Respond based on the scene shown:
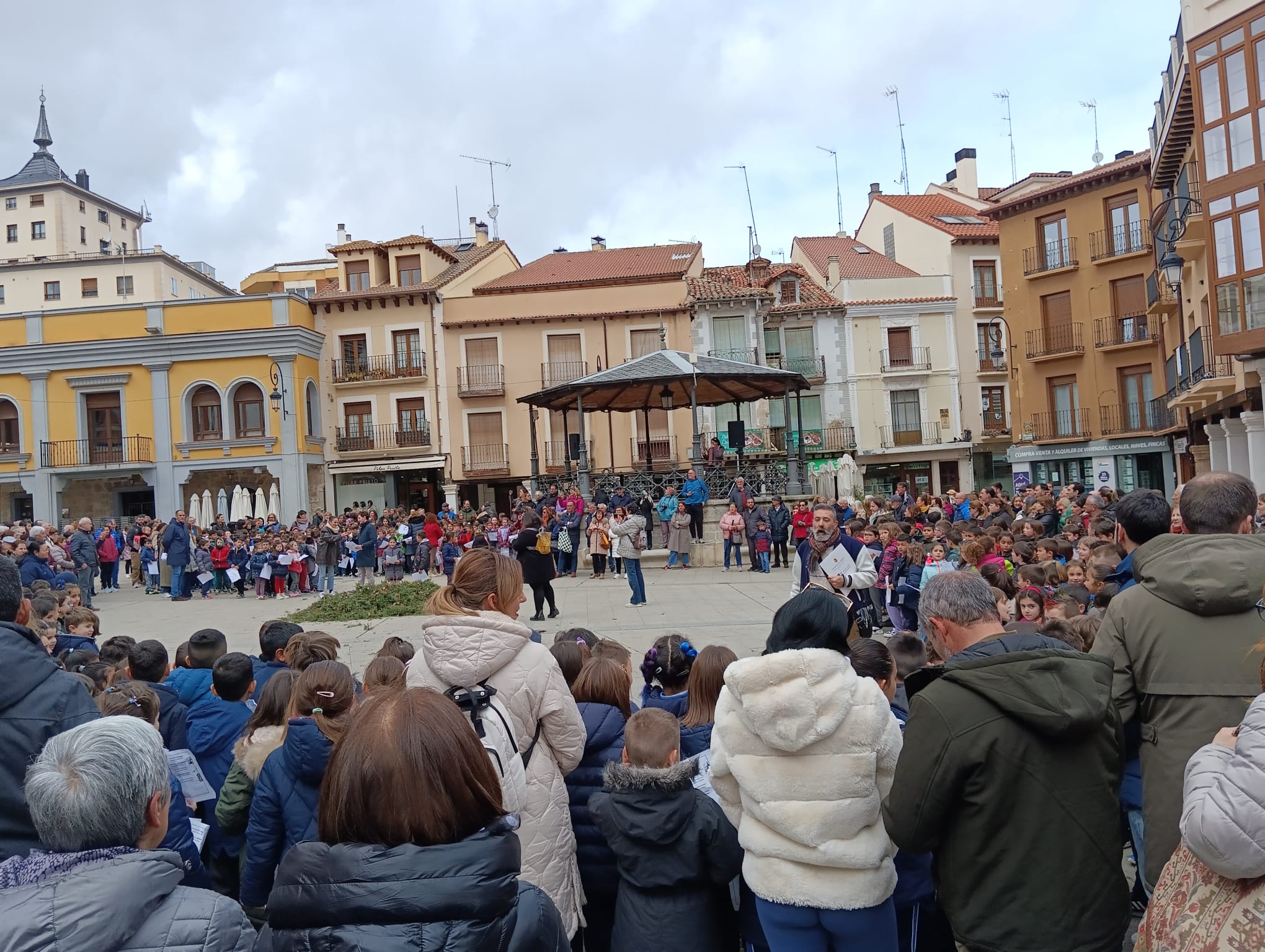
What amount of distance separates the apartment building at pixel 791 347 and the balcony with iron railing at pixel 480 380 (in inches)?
282

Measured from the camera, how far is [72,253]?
48812 millimetres

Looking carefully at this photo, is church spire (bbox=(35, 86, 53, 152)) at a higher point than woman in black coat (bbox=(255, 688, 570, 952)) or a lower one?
higher

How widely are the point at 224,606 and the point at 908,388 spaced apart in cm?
2660

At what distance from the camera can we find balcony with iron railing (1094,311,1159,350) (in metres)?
28.7

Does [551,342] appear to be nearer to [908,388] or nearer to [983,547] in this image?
[908,388]

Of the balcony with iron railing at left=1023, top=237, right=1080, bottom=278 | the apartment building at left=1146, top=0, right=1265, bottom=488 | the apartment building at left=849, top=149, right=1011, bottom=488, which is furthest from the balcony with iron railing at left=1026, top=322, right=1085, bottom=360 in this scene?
the apartment building at left=1146, top=0, right=1265, bottom=488

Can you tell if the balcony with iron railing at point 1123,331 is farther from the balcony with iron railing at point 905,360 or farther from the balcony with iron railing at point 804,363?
the balcony with iron railing at point 804,363

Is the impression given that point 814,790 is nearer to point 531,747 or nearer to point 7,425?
point 531,747

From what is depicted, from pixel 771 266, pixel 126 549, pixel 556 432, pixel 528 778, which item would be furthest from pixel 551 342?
pixel 528 778

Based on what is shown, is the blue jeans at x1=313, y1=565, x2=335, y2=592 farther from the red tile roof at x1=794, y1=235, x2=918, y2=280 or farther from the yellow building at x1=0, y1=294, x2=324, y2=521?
the red tile roof at x1=794, y1=235, x2=918, y2=280

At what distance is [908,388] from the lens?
114 ft

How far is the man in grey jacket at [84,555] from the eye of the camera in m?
15.7

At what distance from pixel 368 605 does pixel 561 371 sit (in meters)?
21.3

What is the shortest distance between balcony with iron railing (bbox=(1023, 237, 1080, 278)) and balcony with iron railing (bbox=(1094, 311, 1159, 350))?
84.8 inches
